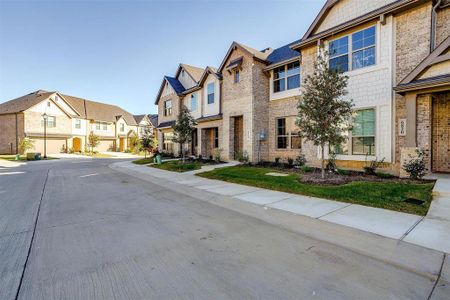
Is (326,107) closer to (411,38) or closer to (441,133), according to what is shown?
(411,38)

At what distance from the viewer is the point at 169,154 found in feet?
83.0

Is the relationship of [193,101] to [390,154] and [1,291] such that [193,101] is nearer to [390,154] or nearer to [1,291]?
[390,154]

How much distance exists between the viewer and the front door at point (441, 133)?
955 centimetres

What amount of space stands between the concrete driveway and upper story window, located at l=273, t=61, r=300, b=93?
11.4m

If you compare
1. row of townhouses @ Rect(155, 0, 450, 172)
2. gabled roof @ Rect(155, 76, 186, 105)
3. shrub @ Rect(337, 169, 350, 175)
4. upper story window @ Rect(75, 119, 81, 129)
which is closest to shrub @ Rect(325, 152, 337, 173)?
shrub @ Rect(337, 169, 350, 175)

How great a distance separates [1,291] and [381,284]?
188 inches

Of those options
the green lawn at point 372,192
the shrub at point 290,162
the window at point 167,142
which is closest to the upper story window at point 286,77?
the shrub at point 290,162

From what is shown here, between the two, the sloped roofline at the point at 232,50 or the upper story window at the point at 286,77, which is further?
the sloped roofline at the point at 232,50

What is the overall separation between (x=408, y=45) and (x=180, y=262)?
12.2m

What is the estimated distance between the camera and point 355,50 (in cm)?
1135

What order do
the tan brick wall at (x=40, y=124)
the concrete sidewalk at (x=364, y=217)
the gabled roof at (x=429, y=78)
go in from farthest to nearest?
the tan brick wall at (x=40, y=124) < the gabled roof at (x=429, y=78) < the concrete sidewalk at (x=364, y=217)

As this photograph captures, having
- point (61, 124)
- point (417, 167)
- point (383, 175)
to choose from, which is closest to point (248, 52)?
point (383, 175)

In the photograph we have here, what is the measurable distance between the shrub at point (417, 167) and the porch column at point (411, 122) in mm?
537

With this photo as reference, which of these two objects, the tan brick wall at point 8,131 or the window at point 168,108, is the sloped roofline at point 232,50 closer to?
the window at point 168,108
